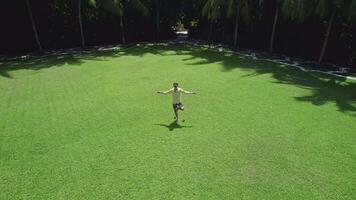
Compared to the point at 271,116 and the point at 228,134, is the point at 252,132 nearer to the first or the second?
the point at 228,134

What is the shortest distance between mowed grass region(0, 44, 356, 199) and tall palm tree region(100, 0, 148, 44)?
36.1 ft

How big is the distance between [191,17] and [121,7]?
9.81 m

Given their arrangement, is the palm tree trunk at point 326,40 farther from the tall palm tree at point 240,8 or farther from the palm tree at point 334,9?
the tall palm tree at point 240,8

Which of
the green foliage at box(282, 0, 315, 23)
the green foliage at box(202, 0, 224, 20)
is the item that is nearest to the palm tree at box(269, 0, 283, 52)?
the green foliage at box(282, 0, 315, 23)

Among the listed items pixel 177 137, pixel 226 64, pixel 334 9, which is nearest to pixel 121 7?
pixel 226 64

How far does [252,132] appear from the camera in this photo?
12406 mm

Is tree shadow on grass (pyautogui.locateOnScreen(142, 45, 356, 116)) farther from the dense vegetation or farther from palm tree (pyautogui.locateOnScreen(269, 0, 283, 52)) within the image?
the dense vegetation

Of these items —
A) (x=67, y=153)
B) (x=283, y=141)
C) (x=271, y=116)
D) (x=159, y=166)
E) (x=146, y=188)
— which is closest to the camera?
(x=146, y=188)

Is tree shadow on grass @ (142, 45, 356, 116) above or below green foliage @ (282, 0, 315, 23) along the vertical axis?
below

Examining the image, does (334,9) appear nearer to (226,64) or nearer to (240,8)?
(226,64)

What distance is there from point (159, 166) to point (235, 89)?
9344mm

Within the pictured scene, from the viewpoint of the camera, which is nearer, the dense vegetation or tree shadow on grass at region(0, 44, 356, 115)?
tree shadow on grass at region(0, 44, 356, 115)

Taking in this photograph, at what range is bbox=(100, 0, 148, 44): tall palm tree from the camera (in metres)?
30.0

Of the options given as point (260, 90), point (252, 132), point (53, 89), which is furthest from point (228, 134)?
point (53, 89)
